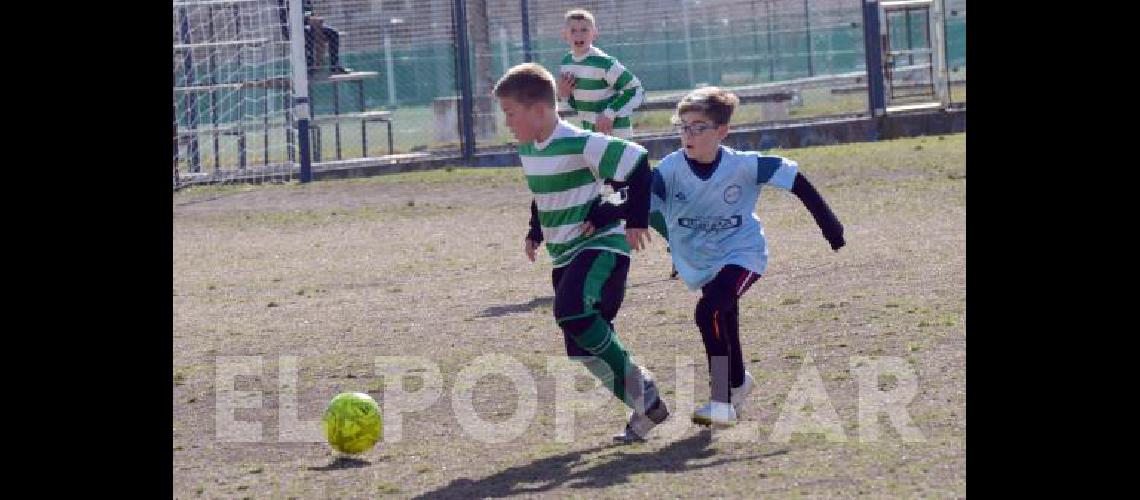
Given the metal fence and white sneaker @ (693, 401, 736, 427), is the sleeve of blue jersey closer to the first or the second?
white sneaker @ (693, 401, 736, 427)

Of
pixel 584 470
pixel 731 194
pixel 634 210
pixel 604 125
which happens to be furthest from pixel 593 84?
pixel 584 470

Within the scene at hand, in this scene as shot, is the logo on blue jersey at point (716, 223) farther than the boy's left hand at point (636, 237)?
Yes

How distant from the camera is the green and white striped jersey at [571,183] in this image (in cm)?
685

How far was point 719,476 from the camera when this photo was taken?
5973 millimetres

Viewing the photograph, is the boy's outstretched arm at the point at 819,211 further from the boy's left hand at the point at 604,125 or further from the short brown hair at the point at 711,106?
the boy's left hand at the point at 604,125

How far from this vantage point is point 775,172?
727 centimetres

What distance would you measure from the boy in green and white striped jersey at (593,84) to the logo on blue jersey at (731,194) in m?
5.54

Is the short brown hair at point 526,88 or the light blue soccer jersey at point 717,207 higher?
the short brown hair at point 526,88

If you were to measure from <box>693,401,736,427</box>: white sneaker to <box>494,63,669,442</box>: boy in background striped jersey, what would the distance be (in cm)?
13

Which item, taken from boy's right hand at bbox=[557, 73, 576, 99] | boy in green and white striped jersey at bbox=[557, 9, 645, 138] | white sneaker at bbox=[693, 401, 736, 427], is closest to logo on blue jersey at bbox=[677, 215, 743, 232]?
white sneaker at bbox=[693, 401, 736, 427]

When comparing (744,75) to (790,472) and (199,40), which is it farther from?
(790,472)

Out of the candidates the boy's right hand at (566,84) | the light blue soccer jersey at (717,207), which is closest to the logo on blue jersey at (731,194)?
the light blue soccer jersey at (717,207)

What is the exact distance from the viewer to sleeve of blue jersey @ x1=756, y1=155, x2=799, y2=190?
23.7 feet
